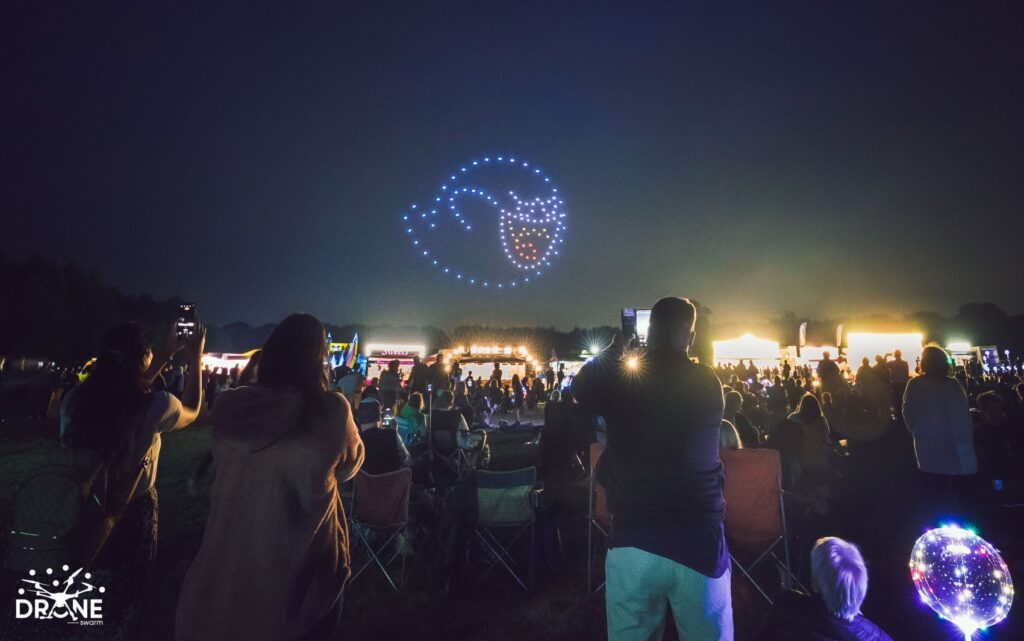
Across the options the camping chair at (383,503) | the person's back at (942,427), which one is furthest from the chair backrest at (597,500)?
the person's back at (942,427)

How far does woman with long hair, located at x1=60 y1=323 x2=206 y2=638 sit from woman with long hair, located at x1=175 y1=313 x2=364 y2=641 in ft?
3.47

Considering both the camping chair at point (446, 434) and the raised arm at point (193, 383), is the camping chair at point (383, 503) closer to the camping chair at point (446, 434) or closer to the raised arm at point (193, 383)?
the raised arm at point (193, 383)

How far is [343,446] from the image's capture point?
5.95 ft

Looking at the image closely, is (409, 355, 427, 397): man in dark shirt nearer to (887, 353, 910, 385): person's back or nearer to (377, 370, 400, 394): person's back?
(377, 370, 400, 394): person's back

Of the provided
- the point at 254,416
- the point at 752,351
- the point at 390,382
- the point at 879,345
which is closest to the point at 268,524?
the point at 254,416

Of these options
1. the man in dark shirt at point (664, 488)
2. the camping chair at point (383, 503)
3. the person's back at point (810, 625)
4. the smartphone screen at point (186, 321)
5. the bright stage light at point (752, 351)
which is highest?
the bright stage light at point (752, 351)

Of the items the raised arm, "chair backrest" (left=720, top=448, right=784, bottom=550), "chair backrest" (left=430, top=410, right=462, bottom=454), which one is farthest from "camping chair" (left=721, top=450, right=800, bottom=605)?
"chair backrest" (left=430, top=410, right=462, bottom=454)

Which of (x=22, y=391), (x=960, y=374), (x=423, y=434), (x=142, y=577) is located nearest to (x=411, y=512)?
(x=423, y=434)

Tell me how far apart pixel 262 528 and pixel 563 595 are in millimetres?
3766

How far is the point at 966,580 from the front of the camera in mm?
2520

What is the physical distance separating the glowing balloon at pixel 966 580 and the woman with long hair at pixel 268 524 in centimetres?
316

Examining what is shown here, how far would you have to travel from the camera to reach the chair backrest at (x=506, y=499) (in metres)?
4.78

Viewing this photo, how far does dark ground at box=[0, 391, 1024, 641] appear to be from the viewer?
3.82 m

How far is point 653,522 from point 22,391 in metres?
29.2
